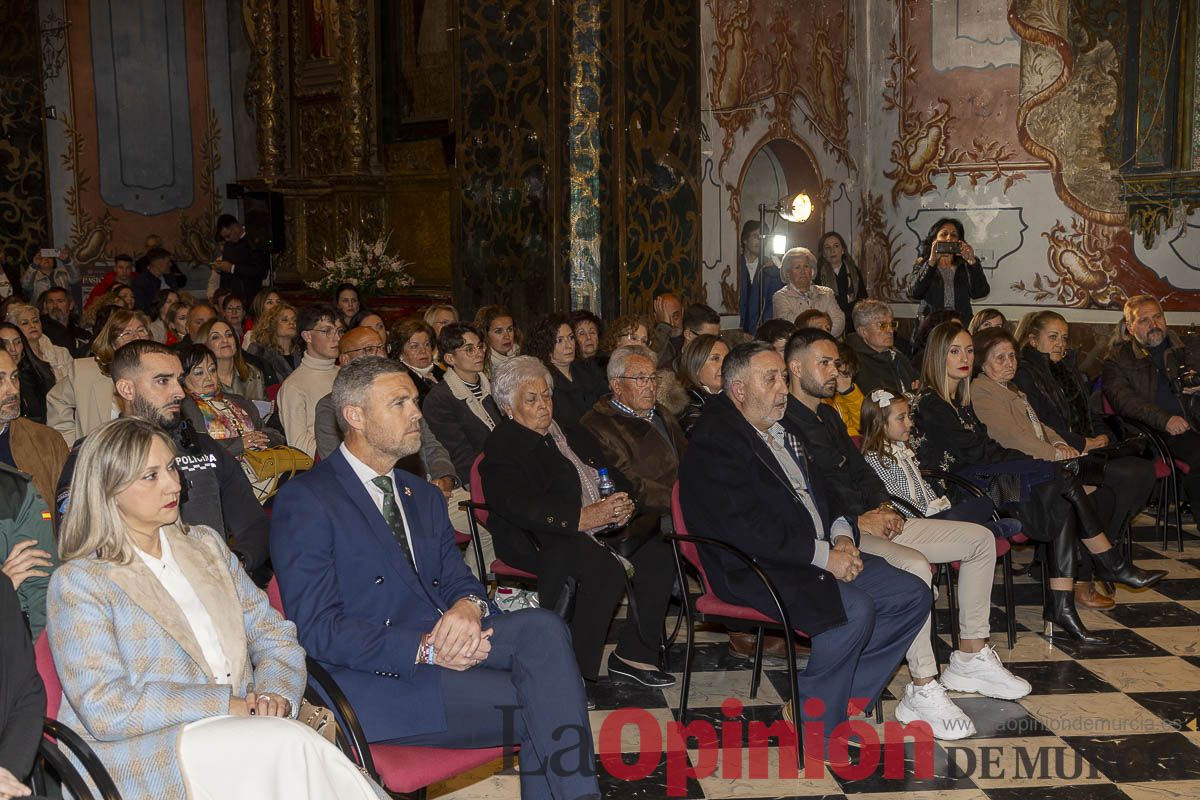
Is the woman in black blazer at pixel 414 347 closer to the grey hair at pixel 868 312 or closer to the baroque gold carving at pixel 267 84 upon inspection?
the grey hair at pixel 868 312

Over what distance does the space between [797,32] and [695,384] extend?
18.0ft

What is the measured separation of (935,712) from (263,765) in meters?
2.53

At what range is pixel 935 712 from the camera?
13.5ft

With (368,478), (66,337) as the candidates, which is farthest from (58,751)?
(66,337)

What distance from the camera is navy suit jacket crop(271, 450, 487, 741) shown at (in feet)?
9.55

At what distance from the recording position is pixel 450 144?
1145cm

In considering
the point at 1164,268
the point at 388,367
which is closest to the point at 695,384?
the point at 388,367

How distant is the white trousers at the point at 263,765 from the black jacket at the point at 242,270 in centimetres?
1035

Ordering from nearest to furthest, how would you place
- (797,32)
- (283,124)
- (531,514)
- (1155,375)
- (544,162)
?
(531,514), (1155,375), (544,162), (797,32), (283,124)

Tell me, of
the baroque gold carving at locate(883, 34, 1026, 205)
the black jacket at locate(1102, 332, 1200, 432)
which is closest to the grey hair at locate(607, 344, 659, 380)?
the black jacket at locate(1102, 332, 1200, 432)

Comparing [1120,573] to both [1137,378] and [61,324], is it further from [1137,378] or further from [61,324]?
[61,324]

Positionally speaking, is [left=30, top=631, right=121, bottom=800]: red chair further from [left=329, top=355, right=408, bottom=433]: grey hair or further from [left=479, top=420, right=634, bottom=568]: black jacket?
[left=479, top=420, right=634, bottom=568]: black jacket

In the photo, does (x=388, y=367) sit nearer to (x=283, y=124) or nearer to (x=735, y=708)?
(x=735, y=708)

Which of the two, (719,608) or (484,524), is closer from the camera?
(719,608)
